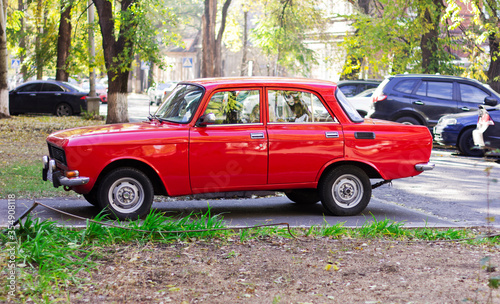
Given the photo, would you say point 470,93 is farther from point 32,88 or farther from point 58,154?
point 32,88

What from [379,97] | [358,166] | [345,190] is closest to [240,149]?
[345,190]

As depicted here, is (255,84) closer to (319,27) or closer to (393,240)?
(393,240)

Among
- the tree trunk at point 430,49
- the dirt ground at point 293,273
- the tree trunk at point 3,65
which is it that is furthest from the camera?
the tree trunk at point 3,65

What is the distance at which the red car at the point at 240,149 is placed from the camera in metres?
7.66

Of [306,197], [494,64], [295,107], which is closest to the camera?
[295,107]

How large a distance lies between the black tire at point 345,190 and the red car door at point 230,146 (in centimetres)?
83

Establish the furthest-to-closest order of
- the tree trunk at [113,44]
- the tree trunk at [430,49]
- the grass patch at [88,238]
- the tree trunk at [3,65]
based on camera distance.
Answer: the tree trunk at [3,65], the tree trunk at [430,49], the tree trunk at [113,44], the grass patch at [88,238]

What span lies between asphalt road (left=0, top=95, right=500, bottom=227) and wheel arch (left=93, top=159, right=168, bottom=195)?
1.22ft

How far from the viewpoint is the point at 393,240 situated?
7.10 meters

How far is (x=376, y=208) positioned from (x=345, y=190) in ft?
3.34

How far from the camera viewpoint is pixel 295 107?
27.3 feet

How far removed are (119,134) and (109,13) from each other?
1431 centimetres

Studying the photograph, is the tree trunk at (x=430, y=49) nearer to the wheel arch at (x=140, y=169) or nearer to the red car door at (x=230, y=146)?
the red car door at (x=230, y=146)

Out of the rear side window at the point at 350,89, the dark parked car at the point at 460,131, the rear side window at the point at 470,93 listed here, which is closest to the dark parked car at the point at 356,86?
the rear side window at the point at 350,89
